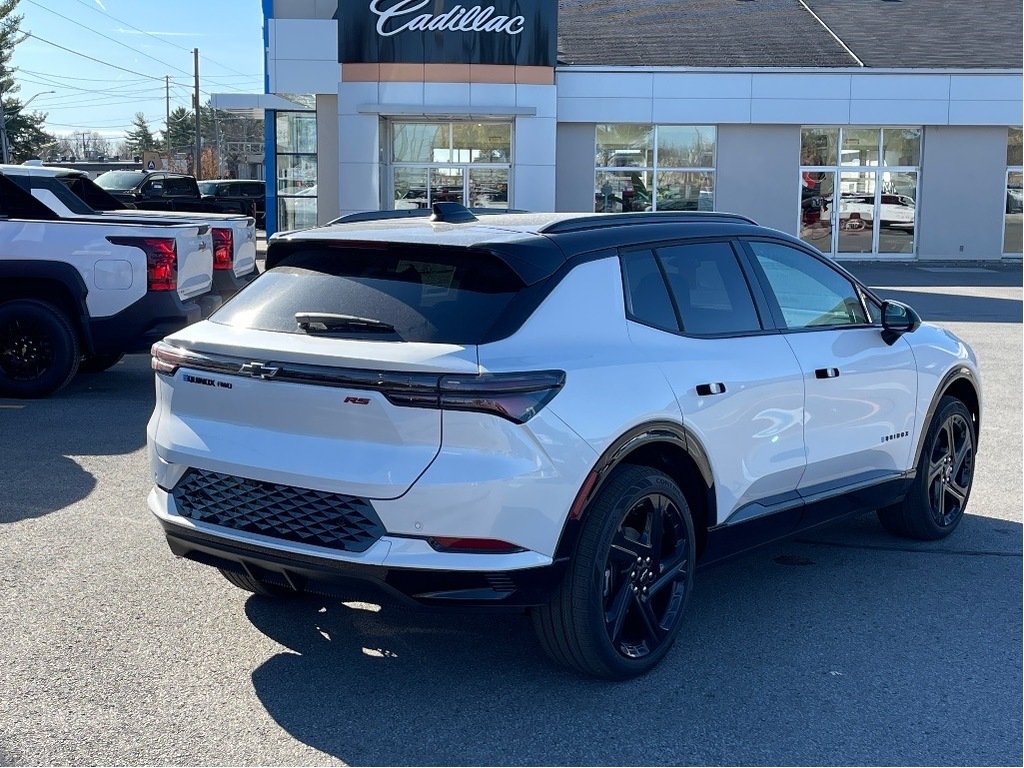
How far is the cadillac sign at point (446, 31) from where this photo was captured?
2456 centimetres

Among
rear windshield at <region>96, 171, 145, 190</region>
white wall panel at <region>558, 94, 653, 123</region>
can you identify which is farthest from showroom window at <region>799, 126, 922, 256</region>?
rear windshield at <region>96, 171, 145, 190</region>

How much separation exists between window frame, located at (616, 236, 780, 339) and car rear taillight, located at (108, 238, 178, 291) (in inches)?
233

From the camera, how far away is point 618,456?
13.7 feet

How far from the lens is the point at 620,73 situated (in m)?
26.9

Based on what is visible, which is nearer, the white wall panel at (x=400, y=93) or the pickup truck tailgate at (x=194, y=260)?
the pickup truck tailgate at (x=194, y=260)

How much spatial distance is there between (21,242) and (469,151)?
17625 millimetres

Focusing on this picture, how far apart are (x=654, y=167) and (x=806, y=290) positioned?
23.0 m

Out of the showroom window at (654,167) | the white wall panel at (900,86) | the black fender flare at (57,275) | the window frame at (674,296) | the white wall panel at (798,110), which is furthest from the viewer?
the showroom window at (654,167)

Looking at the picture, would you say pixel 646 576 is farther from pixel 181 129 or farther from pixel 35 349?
pixel 181 129

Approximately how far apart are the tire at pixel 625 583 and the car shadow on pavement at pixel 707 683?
0.14m

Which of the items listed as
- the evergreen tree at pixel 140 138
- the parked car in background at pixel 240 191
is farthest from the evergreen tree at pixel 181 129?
the parked car in background at pixel 240 191

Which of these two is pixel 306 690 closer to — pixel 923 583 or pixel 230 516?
pixel 230 516

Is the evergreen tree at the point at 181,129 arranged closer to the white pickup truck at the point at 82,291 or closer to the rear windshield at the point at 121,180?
→ the rear windshield at the point at 121,180

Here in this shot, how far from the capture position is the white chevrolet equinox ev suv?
388 centimetres
